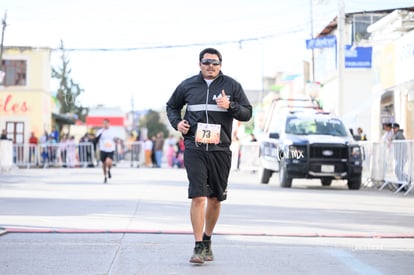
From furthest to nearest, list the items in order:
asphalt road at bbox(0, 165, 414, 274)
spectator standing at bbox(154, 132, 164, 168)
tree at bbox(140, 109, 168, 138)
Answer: tree at bbox(140, 109, 168, 138), spectator standing at bbox(154, 132, 164, 168), asphalt road at bbox(0, 165, 414, 274)

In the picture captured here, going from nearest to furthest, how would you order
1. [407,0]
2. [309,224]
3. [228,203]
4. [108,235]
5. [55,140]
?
→ [108,235] < [309,224] < [228,203] < [407,0] < [55,140]

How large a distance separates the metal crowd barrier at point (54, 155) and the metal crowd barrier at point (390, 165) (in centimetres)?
1916

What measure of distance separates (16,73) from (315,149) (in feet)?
102

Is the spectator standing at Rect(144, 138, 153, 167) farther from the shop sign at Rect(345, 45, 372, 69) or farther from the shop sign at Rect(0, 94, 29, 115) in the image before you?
the shop sign at Rect(345, 45, 372, 69)

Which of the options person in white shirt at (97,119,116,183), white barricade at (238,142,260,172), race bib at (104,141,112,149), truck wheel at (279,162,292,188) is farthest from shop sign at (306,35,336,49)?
race bib at (104,141,112,149)

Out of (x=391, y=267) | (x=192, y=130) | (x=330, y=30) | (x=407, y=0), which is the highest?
(x=330, y=30)

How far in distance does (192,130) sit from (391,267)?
220 centimetres

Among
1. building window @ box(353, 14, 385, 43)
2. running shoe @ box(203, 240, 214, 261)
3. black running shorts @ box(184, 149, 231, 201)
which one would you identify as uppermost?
building window @ box(353, 14, 385, 43)

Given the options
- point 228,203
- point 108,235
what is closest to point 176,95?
point 108,235

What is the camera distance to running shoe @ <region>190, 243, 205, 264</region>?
7402mm

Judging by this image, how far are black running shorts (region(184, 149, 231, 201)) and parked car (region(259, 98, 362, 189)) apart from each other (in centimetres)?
1172

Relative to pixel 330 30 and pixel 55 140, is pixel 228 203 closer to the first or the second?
pixel 55 140

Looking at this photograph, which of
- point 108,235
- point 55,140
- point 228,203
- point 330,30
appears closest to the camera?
point 108,235

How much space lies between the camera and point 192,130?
779 cm
